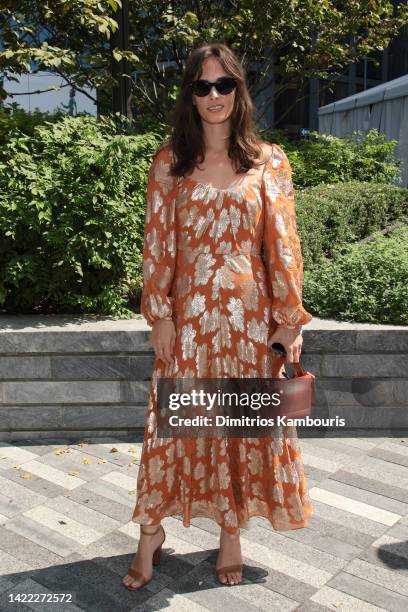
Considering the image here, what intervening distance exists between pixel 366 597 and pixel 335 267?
3.04 meters

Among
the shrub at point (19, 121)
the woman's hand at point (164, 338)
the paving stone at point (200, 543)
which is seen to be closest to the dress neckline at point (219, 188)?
the woman's hand at point (164, 338)

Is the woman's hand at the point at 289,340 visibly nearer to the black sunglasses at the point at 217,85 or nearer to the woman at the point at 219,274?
the woman at the point at 219,274

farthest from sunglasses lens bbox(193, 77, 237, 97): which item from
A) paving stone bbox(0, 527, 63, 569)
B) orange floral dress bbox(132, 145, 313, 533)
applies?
paving stone bbox(0, 527, 63, 569)

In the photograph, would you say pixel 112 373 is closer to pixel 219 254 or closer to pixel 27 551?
pixel 27 551

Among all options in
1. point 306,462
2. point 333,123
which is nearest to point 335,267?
point 306,462

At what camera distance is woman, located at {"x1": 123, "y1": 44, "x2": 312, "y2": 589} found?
2.98 m

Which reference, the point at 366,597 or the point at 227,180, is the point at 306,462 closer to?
the point at 366,597

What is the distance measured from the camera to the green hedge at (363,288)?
498cm

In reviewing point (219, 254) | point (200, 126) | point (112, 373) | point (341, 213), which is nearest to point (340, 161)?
point (341, 213)

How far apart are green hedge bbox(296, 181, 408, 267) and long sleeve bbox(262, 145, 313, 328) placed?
3289mm

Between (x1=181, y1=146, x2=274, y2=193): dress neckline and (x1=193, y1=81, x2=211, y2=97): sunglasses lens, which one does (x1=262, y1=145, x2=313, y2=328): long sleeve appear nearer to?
(x1=181, y1=146, x2=274, y2=193): dress neckline

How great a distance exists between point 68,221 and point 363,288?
225 centimetres

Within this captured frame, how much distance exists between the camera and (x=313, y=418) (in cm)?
492

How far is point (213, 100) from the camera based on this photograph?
116 inches
